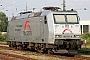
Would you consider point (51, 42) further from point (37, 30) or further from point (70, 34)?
point (37, 30)

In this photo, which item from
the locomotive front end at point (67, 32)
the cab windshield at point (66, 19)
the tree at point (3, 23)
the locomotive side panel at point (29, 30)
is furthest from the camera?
the tree at point (3, 23)

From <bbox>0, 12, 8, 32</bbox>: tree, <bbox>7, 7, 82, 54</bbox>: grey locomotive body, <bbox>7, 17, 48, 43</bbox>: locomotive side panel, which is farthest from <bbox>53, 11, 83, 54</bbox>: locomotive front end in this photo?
<bbox>0, 12, 8, 32</bbox>: tree

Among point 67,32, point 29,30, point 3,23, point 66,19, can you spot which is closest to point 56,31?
point 67,32

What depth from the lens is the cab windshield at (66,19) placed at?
68.4ft

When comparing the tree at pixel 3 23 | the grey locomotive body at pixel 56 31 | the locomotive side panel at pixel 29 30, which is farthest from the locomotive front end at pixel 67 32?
the tree at pixel 3 23

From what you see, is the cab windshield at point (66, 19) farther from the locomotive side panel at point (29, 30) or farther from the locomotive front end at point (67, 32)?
the locomotive side panel at point (29, 30)

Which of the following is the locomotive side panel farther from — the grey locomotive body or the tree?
the tree

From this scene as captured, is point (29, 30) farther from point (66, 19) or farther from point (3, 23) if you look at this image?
point (3, 23)

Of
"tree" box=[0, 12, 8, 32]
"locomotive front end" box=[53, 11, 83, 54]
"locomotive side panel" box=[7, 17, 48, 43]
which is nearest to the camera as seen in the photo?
"locomotive front end" box=[53, 11, 83, 54]

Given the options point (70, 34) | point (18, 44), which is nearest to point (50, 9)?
point (70, 34)

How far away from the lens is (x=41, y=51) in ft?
75.1

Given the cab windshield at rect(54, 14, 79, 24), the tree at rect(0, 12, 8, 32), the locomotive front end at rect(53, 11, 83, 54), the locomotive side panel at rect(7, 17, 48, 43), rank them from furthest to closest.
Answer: the tree at rect(0, 12, 8, 32) → the locomotive side panel at rect(7, 17, 48, 43) → the cab windshield at rect(54, 14, 79, 24) → the locomotive front end at rect(53, 11, 83, 54)

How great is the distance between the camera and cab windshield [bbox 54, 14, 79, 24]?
20.9 metres

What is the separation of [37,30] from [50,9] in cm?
218
